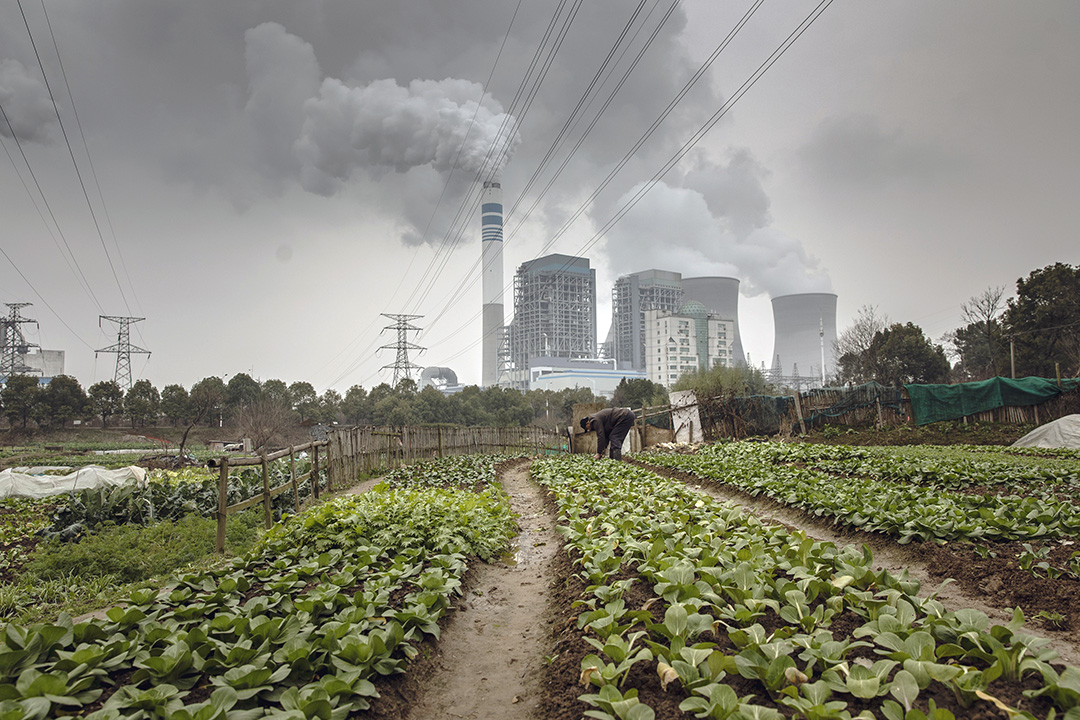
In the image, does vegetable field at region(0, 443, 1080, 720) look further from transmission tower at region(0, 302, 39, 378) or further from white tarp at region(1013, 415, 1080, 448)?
transmission tower at region(0, 302, 39, 378)

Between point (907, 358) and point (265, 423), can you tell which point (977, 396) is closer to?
point (907, 358)

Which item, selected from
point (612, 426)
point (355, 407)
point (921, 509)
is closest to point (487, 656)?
point (921, 509)

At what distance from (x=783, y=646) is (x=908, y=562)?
3299 mm

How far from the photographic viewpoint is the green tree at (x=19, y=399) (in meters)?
46.2

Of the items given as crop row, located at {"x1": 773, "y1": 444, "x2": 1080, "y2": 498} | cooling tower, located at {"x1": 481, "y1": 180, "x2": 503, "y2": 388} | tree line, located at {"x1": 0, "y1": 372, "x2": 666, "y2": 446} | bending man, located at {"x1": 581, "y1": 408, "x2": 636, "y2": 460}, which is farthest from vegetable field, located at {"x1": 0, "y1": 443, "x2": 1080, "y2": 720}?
cooling tower, located at {"x1": 481, "y1": 180, "x2": 503, "y2": 388}

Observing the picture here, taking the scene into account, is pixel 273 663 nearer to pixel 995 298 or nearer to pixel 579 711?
pixel 579 711

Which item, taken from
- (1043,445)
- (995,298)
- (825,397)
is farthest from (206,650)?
(995,298)

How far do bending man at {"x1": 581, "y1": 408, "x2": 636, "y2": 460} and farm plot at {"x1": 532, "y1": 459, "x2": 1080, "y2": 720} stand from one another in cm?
1141

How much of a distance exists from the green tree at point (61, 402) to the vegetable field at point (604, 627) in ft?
179

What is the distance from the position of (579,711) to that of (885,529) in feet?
14.3

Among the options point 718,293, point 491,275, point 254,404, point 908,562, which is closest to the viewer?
point 908,562

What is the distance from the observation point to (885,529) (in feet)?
18.8

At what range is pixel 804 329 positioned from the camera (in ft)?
405

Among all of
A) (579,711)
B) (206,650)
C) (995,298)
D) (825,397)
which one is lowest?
(579,711)
